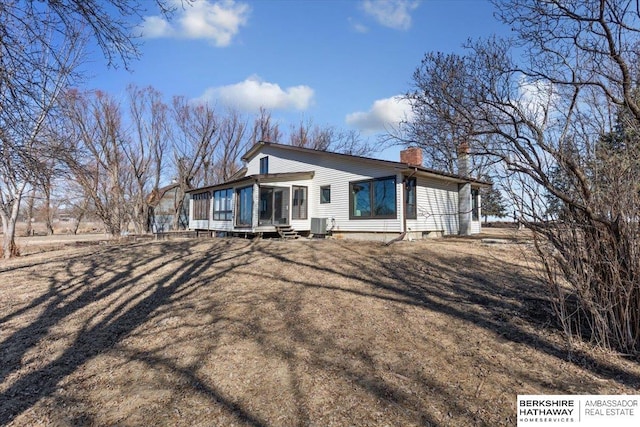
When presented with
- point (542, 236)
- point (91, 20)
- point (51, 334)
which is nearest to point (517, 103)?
point (542, 236)

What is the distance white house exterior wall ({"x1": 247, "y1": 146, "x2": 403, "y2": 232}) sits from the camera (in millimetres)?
12570

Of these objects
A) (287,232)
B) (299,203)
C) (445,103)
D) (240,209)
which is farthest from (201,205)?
(445,103)

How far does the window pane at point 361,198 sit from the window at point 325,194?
4.97 feet

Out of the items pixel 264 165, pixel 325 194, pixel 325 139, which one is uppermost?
pixel 325 139

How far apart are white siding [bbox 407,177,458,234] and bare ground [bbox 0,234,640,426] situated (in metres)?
6.09

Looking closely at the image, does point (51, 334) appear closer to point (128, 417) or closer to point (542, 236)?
point (128, 417)

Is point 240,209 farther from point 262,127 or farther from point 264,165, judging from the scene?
point 262,127

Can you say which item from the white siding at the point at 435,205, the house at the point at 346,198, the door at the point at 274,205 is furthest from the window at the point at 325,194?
the white siding at the point at 435,205

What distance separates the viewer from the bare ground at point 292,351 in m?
2.81

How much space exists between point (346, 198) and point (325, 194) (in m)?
1.48

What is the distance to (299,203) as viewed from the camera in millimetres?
15750

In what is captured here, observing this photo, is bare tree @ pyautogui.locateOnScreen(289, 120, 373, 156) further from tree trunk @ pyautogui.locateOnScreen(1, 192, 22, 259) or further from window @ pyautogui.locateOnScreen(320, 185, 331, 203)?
tree trunk @ pyautogui.locateOnScreen(1, 192, 22, 259)

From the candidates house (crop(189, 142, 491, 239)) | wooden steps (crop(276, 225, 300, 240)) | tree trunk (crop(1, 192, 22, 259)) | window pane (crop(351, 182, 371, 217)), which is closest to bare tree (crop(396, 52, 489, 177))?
house (crop(189, 142, 491, 239))

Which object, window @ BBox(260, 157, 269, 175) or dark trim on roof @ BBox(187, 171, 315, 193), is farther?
window @ BBox(260, 157, 269, 175)
